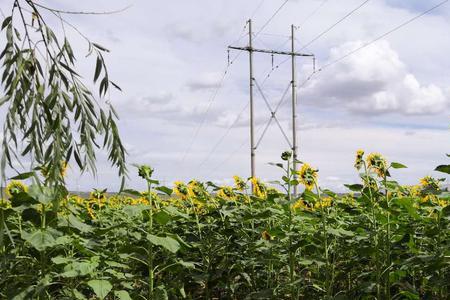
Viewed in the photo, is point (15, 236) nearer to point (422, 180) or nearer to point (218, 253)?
point (218, 253)

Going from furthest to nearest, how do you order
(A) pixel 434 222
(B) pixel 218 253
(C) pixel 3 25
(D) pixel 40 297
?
(B) pixel 218 253, (A) pixel 434 222, (D) pixel 40 297, (C) pixel 3 25

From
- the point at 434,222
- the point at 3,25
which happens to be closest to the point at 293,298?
the point at 434,222

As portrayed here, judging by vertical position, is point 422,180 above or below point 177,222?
above

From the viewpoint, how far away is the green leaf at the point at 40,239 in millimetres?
3062

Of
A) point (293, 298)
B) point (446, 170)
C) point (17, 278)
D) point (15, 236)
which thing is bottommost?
point (293, 298)

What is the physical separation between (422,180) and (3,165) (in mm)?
3876

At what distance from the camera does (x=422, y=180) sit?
16.9 ft

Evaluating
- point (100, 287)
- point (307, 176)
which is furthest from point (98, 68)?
point (307, 176)

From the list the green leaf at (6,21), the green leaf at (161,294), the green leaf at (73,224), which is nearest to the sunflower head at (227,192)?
the green leaf at (161,294)

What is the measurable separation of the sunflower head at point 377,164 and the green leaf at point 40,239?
2247 mm

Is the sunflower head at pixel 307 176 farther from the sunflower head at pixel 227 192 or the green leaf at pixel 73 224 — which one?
the green leaf at pixel 73 224

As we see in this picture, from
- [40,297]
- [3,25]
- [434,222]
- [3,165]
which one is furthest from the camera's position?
[434,222]

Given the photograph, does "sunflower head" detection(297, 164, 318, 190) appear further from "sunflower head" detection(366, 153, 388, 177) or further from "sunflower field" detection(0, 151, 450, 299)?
"sunflower head" detection(366, 153, 388, 177)

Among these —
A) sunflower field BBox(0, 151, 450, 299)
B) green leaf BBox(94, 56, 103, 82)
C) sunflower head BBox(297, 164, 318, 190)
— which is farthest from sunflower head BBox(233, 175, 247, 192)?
green leaf BBox(94, 56, 103, 82)
